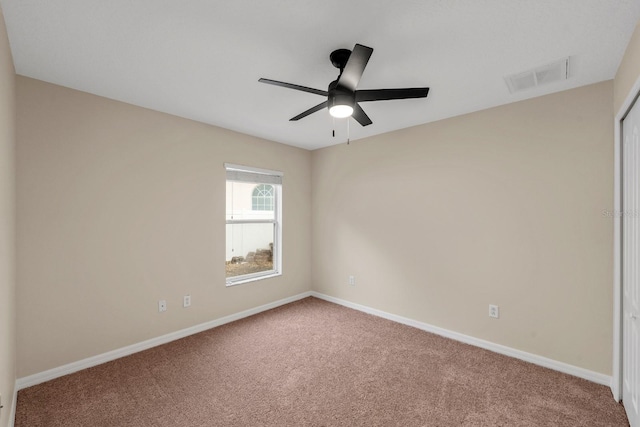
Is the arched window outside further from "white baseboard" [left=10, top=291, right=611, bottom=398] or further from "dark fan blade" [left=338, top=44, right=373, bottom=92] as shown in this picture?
"dark fan blade" [left=338, top=44, right=373, bottom=92]

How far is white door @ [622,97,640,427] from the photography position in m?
1.77

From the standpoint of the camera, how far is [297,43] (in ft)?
6.03

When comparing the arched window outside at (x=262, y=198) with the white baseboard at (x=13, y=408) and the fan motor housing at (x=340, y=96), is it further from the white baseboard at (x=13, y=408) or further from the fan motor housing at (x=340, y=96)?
the white baseboard at (x=13, y=408)

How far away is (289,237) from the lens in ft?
14.4

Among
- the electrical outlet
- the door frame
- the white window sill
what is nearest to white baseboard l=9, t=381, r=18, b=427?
the white window sill

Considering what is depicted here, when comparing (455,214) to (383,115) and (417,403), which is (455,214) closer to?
(383,115)

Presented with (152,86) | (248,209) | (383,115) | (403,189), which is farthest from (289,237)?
(152,86)

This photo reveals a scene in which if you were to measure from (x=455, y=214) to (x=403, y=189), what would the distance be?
70cm

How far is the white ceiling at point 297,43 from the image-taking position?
1543 millimetres

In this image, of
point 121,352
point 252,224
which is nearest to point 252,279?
point 252,224

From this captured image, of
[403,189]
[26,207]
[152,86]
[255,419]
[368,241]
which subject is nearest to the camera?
[255,419]

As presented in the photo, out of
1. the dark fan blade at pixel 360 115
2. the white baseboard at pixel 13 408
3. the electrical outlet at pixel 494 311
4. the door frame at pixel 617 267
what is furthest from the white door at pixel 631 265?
the white baseboard at pixel 13 408

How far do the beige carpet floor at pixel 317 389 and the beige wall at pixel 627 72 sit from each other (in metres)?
2.19

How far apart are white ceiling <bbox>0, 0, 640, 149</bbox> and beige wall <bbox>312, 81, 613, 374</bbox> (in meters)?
0.39
